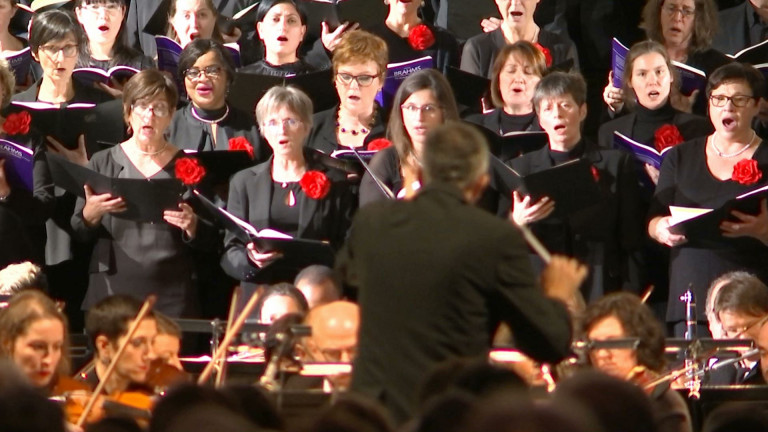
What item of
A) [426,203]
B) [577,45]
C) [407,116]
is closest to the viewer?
[426,203]

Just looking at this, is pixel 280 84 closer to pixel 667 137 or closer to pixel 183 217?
pixel 183 217

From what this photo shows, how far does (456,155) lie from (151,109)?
318cm

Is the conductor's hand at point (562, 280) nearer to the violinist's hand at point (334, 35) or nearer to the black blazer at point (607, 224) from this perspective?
the black blazer at point (607, 224)

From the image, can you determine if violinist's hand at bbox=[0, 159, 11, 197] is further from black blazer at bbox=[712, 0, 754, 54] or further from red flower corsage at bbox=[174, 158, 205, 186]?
black blazer at bbox=[712, 0, 754, 54]

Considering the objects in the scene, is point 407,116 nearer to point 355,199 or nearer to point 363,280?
point 355,199

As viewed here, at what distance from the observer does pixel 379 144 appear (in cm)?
688

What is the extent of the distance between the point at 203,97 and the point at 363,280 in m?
3.48

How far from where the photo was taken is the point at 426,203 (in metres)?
3.83

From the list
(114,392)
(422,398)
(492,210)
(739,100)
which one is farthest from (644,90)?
(422,398)

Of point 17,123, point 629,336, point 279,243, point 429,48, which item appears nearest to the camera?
point 629,336

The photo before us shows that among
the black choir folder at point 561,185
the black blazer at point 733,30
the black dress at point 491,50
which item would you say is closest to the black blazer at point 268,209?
the black choir folder at point 561,185

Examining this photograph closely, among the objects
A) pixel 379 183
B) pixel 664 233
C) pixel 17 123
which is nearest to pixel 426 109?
pixel 379 183

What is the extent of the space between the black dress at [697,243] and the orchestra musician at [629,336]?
69.0 inches

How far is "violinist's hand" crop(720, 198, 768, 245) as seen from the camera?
649 centimetres
